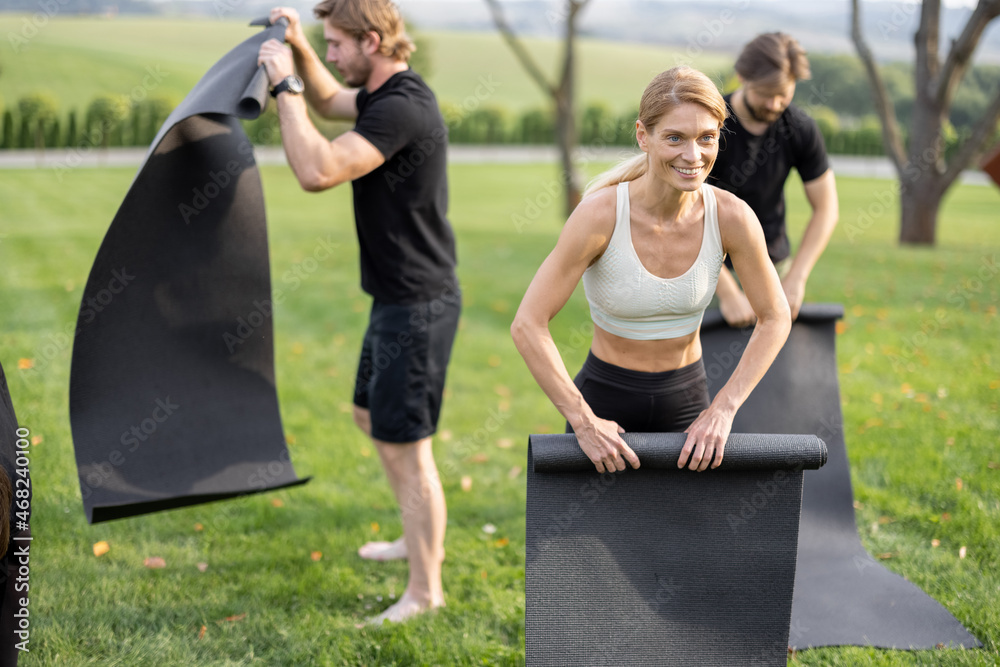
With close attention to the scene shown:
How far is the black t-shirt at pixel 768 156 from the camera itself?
3.66m

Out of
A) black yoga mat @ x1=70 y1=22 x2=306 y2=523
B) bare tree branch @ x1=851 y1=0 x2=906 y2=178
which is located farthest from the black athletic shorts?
bare tree branch @ x1=851 y1=0 x2=906 y2=178

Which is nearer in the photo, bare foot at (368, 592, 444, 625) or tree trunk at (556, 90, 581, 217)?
bare foot at (368, 592, 444, 625)

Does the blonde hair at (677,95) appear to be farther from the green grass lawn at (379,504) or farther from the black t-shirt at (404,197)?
the green grass lawn at (379,504)

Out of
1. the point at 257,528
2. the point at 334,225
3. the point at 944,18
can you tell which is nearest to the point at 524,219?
the point at 334,225

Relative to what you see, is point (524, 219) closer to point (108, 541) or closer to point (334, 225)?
point (334, 225)

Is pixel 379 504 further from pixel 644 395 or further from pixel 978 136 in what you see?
pixel 978 136

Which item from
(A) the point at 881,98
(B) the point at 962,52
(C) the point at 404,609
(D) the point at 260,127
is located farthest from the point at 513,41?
(D) the point at 260,127

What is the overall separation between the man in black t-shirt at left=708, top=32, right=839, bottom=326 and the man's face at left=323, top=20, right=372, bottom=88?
1.48 meters

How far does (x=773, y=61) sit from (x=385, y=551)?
2831 millimetres

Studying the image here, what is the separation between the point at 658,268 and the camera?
8.25 feet

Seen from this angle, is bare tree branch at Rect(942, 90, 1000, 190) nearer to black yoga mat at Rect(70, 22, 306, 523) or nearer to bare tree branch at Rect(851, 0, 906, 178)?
bare tree branch at Rect(851, 0, 906, 178)

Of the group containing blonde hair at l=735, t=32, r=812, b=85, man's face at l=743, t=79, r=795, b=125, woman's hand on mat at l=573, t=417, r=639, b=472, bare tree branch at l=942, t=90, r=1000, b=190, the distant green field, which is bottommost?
the distant green field

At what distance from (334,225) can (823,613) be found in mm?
14631

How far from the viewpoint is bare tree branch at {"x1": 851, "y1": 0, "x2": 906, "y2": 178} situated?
1318cm
